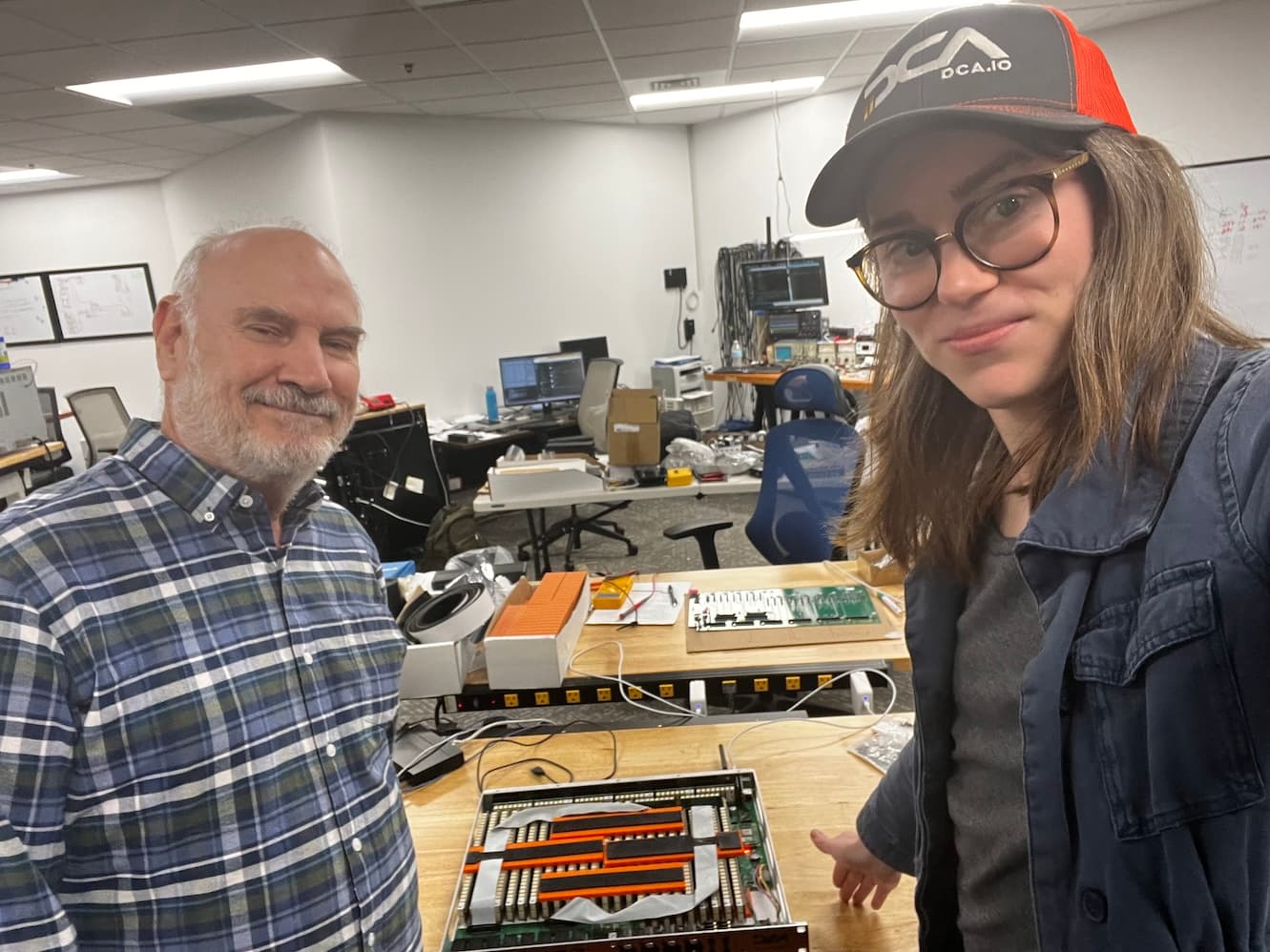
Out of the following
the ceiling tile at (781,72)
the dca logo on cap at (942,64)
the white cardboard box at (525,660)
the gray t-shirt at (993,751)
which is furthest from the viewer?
the ceiling tile at (781,72)

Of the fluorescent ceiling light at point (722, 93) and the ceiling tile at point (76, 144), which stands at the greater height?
the fluorescent ceiling light at point (722, 93)

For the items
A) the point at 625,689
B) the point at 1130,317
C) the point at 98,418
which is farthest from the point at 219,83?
the point at 1130,317

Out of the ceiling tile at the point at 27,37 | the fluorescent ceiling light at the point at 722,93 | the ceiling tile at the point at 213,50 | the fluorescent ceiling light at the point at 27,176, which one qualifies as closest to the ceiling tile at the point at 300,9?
the ceiling tile at the point at 213,50

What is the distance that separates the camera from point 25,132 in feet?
16.6

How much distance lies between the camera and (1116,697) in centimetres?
58

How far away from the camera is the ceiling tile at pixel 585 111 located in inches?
232

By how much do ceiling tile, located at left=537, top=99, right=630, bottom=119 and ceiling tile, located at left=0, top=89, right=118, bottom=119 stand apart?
3047 mm

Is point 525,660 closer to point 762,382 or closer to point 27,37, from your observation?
point 27,37

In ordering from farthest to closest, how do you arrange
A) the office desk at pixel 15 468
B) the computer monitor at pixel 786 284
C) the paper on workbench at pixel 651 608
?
the computer monitor at pixel 786 284, the office desk at pixel 15 468, the paper on workbench at pixel 651 608

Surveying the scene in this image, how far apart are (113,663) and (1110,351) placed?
117 cm

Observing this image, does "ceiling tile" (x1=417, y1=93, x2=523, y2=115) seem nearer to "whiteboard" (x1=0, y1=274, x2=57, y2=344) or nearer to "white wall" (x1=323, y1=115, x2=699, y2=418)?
"white wall" (x1=323, y1=115, x2=699, y2=418)

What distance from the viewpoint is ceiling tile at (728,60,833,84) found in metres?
5.31

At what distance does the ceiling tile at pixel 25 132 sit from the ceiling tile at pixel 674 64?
13.1 feet

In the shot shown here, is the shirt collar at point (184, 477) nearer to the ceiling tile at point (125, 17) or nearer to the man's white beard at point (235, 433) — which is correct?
the man's white beard at point (235, 433)
